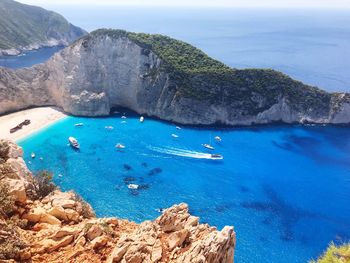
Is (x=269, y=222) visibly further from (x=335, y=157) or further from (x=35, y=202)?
(x=35, y=202)

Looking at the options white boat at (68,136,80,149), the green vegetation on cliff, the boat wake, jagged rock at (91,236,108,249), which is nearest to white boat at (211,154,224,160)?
the boat wake

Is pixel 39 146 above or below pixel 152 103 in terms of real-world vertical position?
below

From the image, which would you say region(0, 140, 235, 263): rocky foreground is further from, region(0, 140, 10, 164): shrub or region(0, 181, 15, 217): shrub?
region(0, 140, 10, 164): shrub

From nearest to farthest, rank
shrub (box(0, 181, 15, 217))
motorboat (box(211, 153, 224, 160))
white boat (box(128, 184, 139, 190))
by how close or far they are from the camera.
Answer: shrub (box(0, 181, 15, 217)), white boat (box(128, 184, 139, 190)), motorboat (box(211, 153, 224, 160))

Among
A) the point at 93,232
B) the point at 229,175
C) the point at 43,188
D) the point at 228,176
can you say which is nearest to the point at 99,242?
the point at 93,232

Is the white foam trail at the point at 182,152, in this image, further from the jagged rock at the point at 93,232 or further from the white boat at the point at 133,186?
the jagged rock at the point at 93,232

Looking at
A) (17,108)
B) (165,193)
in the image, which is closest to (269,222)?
(165,193)
